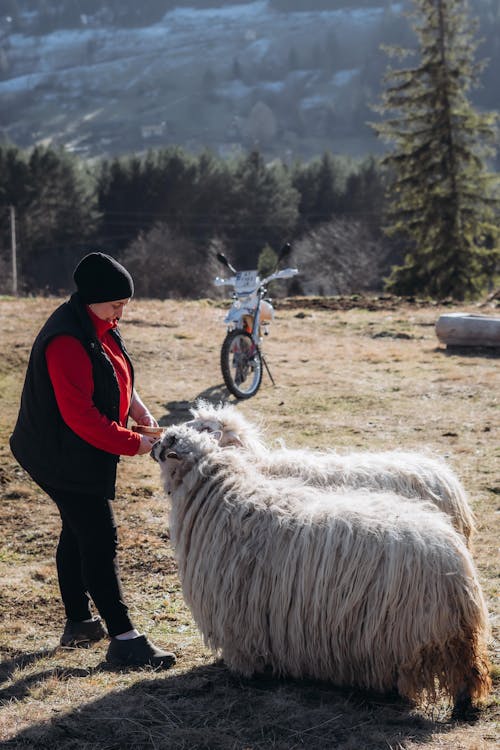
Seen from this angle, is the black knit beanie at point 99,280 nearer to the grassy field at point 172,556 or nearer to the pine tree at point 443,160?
the grassy field at point 172,556

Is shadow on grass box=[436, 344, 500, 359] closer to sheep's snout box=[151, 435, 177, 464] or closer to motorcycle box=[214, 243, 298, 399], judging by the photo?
motorcycle box=[214, 243, 298, 399]

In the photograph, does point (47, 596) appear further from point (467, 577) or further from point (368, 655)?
point (467, 577)

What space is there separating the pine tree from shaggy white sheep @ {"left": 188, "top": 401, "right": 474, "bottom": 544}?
25.0m

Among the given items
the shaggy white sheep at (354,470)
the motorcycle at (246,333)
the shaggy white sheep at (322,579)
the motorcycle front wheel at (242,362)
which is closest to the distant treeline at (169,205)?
the motorcycle at (246,333)

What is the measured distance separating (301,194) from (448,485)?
4986 cm

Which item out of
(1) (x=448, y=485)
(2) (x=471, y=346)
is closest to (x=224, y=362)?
(2) (x=471, y=346)

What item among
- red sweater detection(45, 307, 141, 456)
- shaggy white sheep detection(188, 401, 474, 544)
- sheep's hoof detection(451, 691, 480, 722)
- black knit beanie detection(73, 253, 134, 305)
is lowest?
sheep's hoof detection(451, 691, 480, 722)

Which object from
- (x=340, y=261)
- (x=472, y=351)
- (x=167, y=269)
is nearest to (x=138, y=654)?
(x=472, y=351)

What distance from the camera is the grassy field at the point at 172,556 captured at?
343 cm

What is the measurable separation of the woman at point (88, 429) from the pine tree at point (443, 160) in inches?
1017

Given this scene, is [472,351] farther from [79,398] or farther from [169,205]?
[169,205]

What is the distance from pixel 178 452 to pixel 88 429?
461mm

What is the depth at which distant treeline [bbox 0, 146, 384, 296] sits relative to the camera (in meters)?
45.5

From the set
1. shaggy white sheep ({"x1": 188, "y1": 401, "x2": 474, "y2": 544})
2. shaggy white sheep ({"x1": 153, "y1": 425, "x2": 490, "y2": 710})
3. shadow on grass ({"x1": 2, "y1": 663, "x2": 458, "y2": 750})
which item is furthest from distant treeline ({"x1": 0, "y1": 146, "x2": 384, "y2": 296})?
shadow on grass ({"x1": 2, "y1": 663, "x2": 458, "y2": 750})
